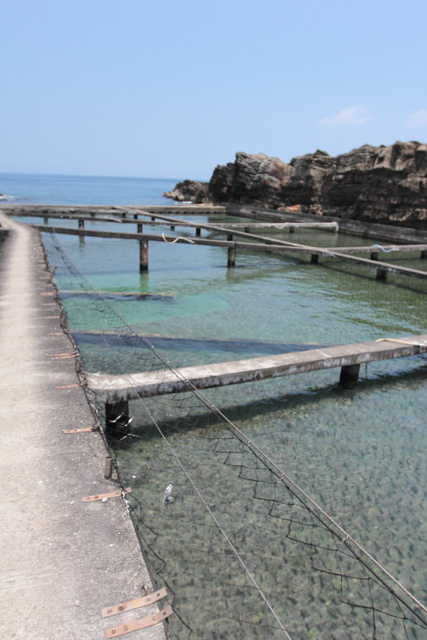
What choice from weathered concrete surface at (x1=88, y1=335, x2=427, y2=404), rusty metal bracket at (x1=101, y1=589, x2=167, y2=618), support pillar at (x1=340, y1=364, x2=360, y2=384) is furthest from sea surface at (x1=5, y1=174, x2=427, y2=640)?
rusty metal bracket at (x1=101, y1=589, x2=167, y2=618)

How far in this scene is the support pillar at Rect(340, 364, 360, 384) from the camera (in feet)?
26.5

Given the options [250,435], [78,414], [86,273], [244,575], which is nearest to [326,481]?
[250,435]

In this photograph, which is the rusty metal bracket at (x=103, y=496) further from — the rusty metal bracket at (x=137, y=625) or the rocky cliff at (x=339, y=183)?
the rocky cliff at (x=339, y=183)

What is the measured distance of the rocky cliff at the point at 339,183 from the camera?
3173 cm

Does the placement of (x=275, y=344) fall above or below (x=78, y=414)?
below

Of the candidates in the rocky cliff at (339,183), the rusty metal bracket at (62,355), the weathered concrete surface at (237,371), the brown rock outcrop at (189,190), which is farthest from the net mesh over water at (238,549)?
the brown rock outcrop at (189,190)

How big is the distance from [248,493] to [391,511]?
1.59m

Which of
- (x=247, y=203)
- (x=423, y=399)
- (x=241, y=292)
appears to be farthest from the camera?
(x=247, y=203)

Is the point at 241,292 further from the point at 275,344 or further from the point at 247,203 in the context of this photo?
the point at 247,203

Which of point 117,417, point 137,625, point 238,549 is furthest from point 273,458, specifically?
point 137,625

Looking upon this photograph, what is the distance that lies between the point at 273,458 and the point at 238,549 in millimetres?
1706

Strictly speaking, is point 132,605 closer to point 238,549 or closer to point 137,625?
point 137,625

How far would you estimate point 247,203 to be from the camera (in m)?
52.4

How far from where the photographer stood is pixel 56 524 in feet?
10.8
